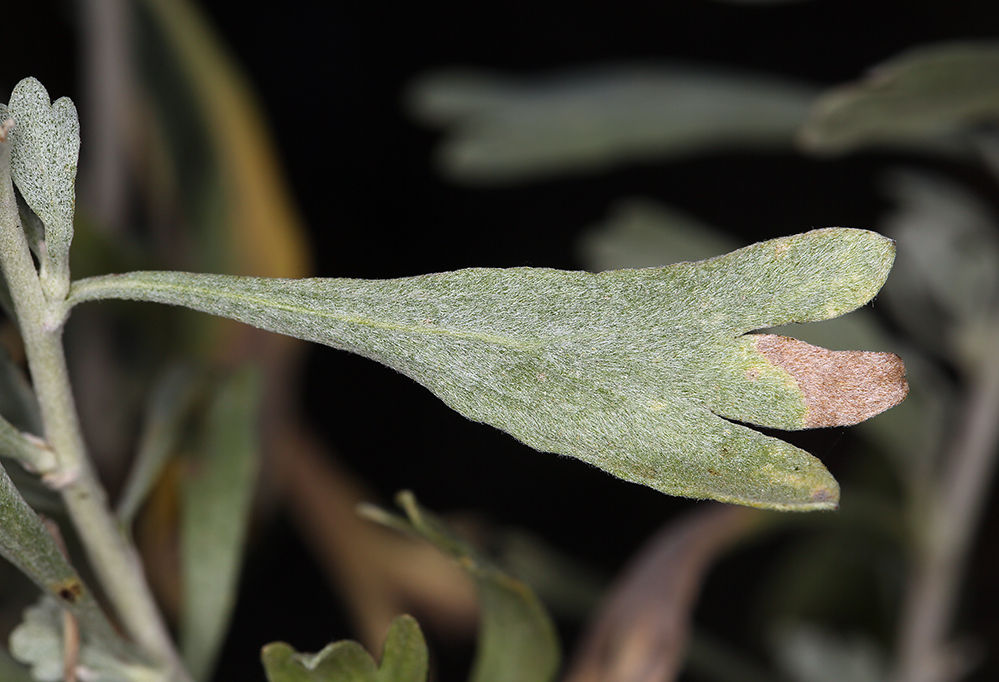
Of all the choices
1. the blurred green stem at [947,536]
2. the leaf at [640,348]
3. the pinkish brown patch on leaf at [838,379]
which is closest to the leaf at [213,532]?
the leaf at [640,348]

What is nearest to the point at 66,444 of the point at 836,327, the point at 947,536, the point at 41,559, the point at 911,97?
the point at 41,559

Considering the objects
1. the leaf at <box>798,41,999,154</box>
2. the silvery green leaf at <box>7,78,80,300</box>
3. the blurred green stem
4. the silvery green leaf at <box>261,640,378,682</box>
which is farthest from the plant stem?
the blurred green stem

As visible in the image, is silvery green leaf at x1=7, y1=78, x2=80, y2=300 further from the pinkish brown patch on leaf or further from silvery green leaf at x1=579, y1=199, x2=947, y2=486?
silvery green leaf at x1=579, y1=199, x2=947, y2=486

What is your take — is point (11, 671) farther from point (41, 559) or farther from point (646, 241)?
point (646, 241)

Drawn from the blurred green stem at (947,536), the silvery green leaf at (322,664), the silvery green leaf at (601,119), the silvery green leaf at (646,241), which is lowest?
the blurred green stem at (947,536)

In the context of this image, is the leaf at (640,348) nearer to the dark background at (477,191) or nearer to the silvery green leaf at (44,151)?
the silvery green leaf at (44,151)

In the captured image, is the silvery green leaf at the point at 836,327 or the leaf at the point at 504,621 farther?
the silvery green leaf at the point at 836,327

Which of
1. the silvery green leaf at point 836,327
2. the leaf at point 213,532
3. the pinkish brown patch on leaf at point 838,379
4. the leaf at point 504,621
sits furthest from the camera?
the silvery green leaf at point 836,327

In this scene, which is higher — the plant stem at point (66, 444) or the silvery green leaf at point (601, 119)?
the silvery green leaf at point (601, 119)
